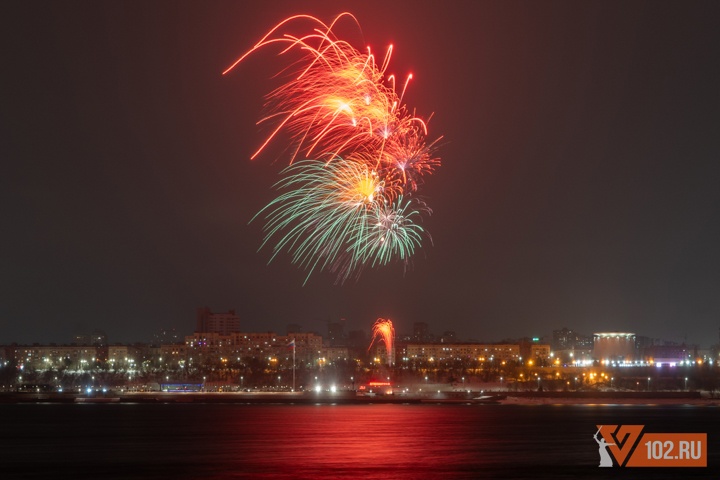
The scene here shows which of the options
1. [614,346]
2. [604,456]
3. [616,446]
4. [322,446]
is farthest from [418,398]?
[604,456]

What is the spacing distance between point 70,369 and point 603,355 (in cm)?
8308

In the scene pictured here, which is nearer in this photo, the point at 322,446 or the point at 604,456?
the point at 604,456

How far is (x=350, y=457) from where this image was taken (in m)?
39.2

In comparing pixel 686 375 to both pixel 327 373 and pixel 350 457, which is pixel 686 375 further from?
pixel 350 457
